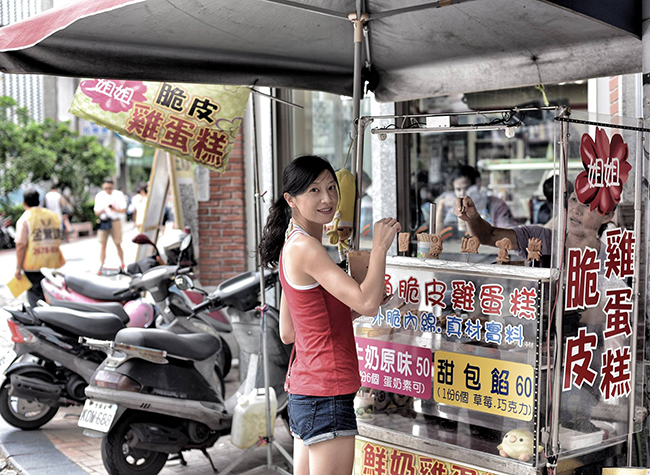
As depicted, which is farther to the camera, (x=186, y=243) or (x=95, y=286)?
(x=95, y=286)

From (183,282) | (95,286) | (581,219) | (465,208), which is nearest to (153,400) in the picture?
(183,282)

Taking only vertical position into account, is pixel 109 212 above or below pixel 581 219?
below

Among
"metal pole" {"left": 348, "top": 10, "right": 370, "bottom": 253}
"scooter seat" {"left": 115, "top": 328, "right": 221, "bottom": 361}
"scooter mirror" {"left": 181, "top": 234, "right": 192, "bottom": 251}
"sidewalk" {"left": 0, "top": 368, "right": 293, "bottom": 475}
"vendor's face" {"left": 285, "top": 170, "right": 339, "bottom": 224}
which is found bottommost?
"sidewalk" {"left": 0, "top": 368, "right": 293, "bottom": 475}

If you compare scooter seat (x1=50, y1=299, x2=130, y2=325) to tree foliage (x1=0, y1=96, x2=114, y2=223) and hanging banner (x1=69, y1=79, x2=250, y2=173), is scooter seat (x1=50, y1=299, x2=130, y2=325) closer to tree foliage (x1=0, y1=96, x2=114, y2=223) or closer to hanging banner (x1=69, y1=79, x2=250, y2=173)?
hanging banner (x1=69, y1=79, x2=250, y2=173)

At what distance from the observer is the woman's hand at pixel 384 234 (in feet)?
9.45

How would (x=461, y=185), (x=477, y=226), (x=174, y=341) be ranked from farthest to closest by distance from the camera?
(x=461, y=185) < (x=174, y=341) < (x=477, y=226)

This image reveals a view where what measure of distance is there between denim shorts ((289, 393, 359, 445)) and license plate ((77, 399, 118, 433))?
204cm

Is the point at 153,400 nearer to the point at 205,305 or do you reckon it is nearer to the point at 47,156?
the point at 205,305

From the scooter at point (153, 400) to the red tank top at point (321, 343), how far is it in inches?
79.0

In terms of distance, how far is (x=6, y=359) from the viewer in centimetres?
581

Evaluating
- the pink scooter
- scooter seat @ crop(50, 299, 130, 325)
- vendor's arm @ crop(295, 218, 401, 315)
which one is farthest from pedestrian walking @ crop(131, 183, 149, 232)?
vendor's arm @ crop(295, 218, 401, 315)

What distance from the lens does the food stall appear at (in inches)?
121

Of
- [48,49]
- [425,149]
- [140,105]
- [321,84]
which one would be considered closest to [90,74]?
[48,49]

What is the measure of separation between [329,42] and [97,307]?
9.76 feet
